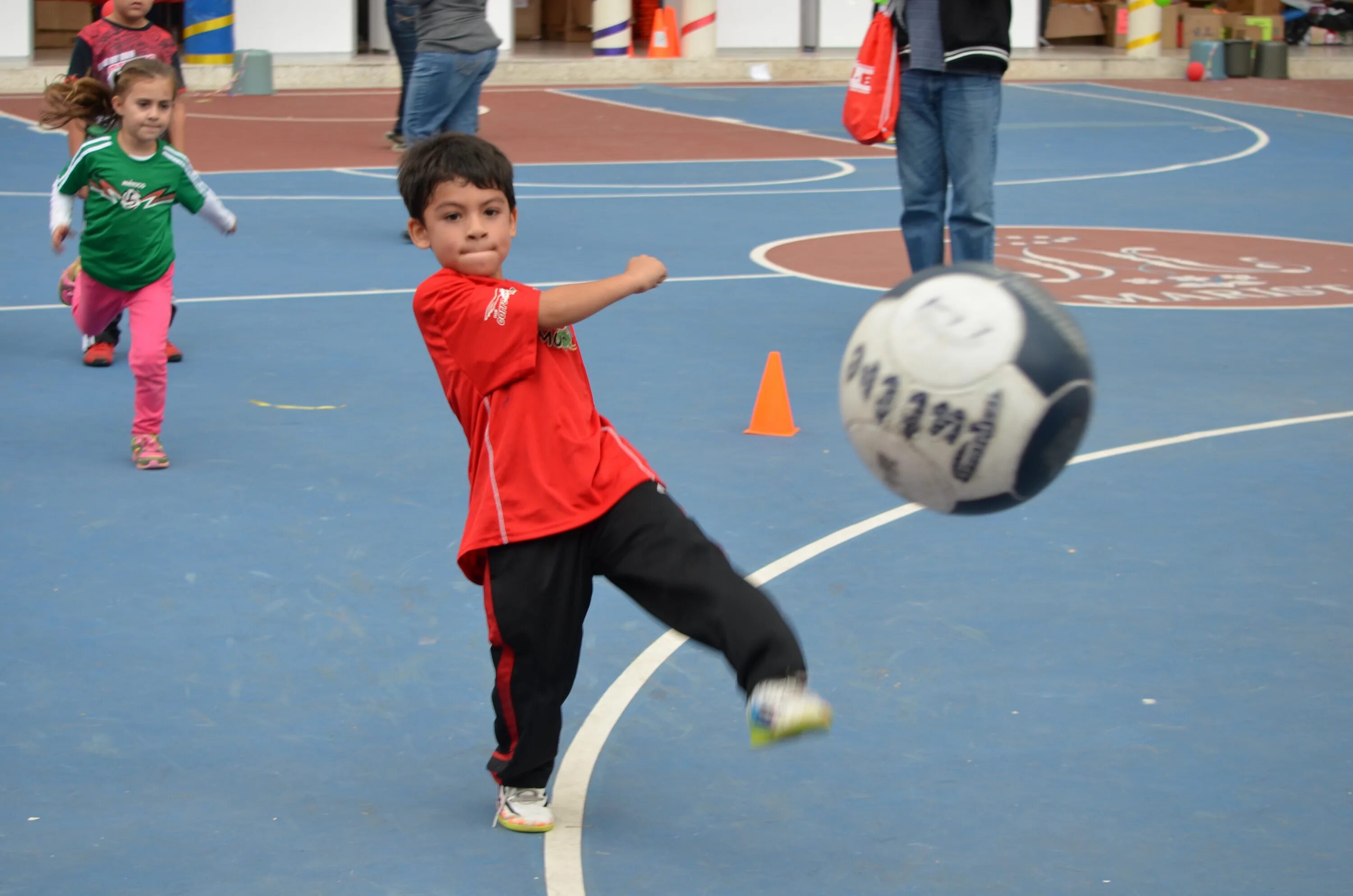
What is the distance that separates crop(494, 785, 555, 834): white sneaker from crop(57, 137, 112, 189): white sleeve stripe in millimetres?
3817

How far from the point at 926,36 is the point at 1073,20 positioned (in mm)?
23482

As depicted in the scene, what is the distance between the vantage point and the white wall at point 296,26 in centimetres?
2345

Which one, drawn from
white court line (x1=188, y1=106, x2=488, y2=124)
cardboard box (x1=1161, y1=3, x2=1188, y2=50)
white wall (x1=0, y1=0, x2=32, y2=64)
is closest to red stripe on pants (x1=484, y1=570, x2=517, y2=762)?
white court line (x1=188, y1=106, x2=488, y2=124)

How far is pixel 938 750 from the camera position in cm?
379

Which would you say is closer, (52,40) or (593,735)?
(593,735)

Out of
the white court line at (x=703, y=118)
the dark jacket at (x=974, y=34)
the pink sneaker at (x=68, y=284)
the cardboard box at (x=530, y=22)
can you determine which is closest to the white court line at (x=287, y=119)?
the white court line at (x=703, y=118)

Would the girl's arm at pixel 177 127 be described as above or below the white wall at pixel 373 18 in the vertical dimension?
below

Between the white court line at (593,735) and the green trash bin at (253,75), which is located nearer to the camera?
the white court line at (593,735)

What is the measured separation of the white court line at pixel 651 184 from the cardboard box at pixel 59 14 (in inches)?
498

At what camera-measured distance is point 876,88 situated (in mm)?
7902

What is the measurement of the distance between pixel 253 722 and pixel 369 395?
3.20m

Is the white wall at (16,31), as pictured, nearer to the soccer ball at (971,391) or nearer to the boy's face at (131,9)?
the boy's face at (131,9)

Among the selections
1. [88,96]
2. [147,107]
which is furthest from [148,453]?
[88,96]

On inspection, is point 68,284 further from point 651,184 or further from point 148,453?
point 651,184
